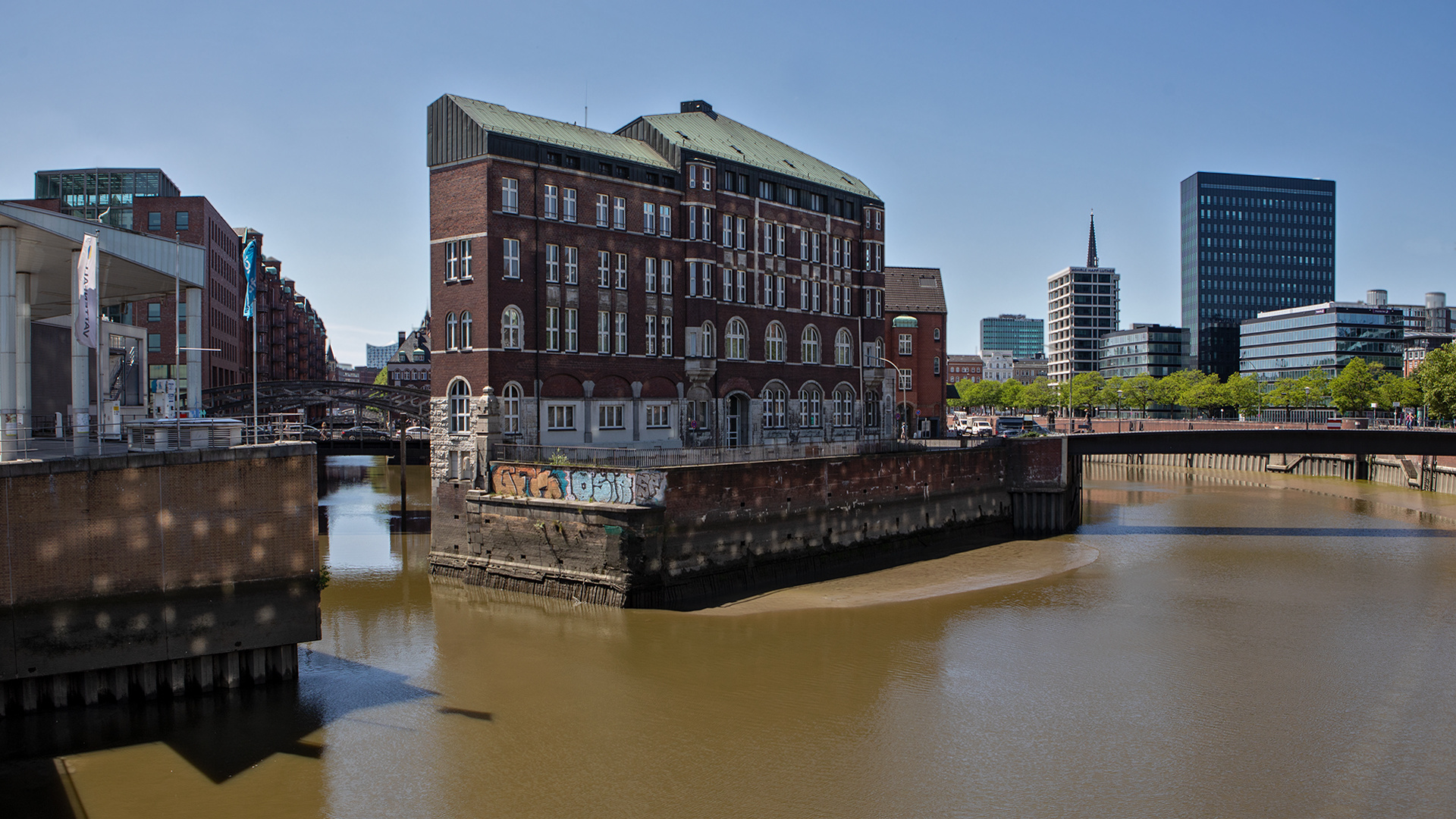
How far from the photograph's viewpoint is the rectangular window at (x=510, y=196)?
4900 cm

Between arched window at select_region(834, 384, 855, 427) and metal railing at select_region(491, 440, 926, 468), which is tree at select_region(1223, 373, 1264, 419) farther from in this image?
metal railing at select_region(491, 440, 926, 468)

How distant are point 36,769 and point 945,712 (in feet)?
68.0

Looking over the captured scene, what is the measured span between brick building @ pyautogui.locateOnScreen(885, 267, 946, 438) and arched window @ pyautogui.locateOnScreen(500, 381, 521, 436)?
4345 cm

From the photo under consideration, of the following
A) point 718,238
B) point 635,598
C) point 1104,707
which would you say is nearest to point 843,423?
point 718,238

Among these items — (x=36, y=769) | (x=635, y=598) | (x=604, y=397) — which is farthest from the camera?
(x=604, y=397)

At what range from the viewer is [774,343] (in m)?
65.3

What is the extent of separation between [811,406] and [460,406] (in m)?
27.1

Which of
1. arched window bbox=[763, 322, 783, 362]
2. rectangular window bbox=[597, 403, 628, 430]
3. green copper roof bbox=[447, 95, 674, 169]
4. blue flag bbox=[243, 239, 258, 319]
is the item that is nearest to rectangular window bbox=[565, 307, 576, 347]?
rectangular window bbox=[597, 403, 628, 430]

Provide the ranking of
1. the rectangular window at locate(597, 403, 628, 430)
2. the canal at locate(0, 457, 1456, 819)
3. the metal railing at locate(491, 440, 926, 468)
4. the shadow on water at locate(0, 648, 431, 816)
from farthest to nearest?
the rectangular window at locate(597, 403, 628, 430) → the metal railing at locate(491, 440, 926, 468) → the shadow on water at locate(0, 648, 431, 816) → the canal at locate(0, 457, 1456, 819)

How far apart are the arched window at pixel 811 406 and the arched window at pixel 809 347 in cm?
180

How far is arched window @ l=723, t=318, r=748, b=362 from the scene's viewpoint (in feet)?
203

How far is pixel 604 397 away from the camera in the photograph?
54188mm

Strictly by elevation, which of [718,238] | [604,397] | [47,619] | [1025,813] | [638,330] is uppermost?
[718,238]

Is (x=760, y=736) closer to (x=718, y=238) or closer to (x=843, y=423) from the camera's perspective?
(x=718, y=238)
